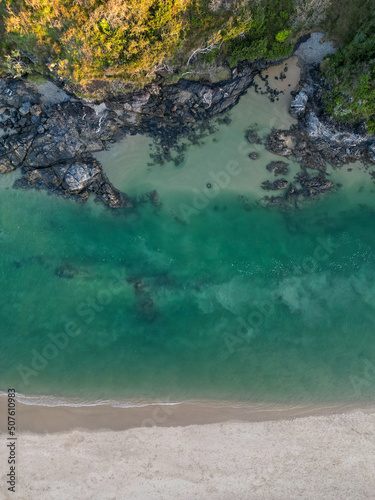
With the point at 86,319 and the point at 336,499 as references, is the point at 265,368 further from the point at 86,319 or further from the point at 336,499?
the point at 86,319

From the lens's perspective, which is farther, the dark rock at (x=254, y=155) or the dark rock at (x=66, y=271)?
the dark rock at (x=66, y=271)

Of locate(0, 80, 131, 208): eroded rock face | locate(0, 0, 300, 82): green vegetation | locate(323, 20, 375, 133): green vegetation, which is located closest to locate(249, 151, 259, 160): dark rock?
locate(323, 20, 375, 133): green vegetation

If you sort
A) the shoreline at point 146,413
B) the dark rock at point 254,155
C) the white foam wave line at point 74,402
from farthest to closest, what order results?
the dark rock at point 254,155
the white foam wave line at point 74,402
the shoreline at point 146,413

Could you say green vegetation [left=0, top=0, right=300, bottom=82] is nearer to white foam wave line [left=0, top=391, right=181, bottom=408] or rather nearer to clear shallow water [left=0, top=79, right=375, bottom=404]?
clear shallow water [left=0, top=79, right=375, bottom=404]

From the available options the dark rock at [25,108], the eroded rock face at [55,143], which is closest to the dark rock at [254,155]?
the eroded rock face at [55,143]

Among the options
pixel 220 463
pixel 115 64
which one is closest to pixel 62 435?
pixel 220 463

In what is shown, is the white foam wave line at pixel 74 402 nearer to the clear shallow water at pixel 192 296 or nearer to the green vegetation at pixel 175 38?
the clear shallow water at pixel 192 296

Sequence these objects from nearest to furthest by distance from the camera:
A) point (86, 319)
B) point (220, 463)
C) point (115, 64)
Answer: point (115, 64) < point (220, 463) < point (86, 319)
